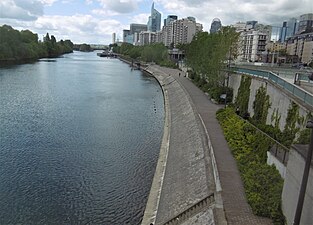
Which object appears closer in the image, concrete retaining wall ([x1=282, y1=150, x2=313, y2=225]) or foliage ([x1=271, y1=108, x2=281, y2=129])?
concrete retaining wall ([x1=282, y1=150, x2=313, y2=225])

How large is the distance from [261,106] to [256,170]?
33.5 ft

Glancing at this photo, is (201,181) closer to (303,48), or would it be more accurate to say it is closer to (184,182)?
(184,182)

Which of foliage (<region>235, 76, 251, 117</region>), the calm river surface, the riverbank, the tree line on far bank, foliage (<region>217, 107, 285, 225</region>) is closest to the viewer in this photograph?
foliage (<region>217, 107, 285, 225</region>)

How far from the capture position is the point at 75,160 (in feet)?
69.9

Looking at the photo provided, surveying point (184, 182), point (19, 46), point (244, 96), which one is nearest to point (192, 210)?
point (184, 182)

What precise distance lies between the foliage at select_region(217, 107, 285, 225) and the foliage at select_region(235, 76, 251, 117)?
5812 mm

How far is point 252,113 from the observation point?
25.0 metres

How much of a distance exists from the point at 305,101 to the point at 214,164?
18.8 feet

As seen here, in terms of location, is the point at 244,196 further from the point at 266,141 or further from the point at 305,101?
the point at 305,101

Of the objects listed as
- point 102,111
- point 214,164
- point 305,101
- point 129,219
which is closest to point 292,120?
point 305,101

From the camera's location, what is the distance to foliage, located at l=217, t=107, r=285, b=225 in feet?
36.4

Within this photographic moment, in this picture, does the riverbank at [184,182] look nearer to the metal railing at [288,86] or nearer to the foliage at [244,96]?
the foliage at [244,96]

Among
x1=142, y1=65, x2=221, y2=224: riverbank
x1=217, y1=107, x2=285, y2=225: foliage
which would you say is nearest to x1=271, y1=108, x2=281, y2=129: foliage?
x1=217, y1=107, x2=285, y2=225: foliage

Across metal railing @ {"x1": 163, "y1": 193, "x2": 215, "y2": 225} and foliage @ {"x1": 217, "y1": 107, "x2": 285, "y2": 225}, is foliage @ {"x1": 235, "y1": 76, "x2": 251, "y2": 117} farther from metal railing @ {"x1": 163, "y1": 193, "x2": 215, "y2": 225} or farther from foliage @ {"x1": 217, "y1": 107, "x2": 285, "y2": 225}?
metal railing @ {"x1": 163, "y1": 193, "x2": 215, "y2": 225}
